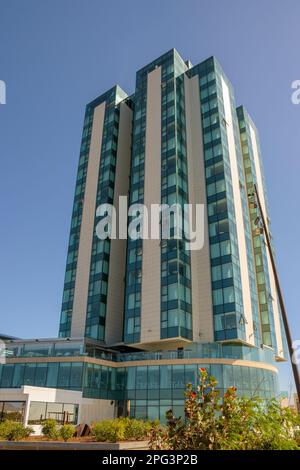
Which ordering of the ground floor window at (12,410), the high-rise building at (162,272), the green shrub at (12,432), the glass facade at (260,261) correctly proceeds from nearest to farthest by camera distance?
1. the green shrub at (12,432)
2. the ground floor window at (12,410)
3. the high-rise building at (162,272)
4. the glass facade at (260,261)

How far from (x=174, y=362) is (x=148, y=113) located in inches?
1703

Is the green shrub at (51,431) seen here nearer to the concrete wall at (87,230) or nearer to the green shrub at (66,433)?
the green shrub at (66,433)

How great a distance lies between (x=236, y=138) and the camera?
225 ft

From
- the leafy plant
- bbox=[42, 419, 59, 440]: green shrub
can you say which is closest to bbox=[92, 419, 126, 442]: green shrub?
bbox=[42, 419, 59, 440]: green shrub

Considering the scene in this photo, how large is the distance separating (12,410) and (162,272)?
25143 mm

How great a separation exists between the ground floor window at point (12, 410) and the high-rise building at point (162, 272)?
4.64 ft

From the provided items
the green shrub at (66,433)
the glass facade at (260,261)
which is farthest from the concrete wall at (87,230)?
the green shrub at (66,433)

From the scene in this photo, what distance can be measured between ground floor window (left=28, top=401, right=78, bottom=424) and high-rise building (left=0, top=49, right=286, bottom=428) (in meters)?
0.30

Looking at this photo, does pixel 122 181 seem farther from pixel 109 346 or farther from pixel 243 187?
pixel 109 346

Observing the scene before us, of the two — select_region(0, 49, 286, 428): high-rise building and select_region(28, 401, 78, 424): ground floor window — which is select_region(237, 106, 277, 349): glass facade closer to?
select_region(0, 49, 286, 428): high-rise building

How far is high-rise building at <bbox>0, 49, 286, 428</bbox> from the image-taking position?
151 ft

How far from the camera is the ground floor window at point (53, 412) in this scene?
120 ft

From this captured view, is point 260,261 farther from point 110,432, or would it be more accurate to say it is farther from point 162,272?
point 110,432

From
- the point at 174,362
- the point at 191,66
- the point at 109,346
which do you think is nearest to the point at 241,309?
the point at 174,362
